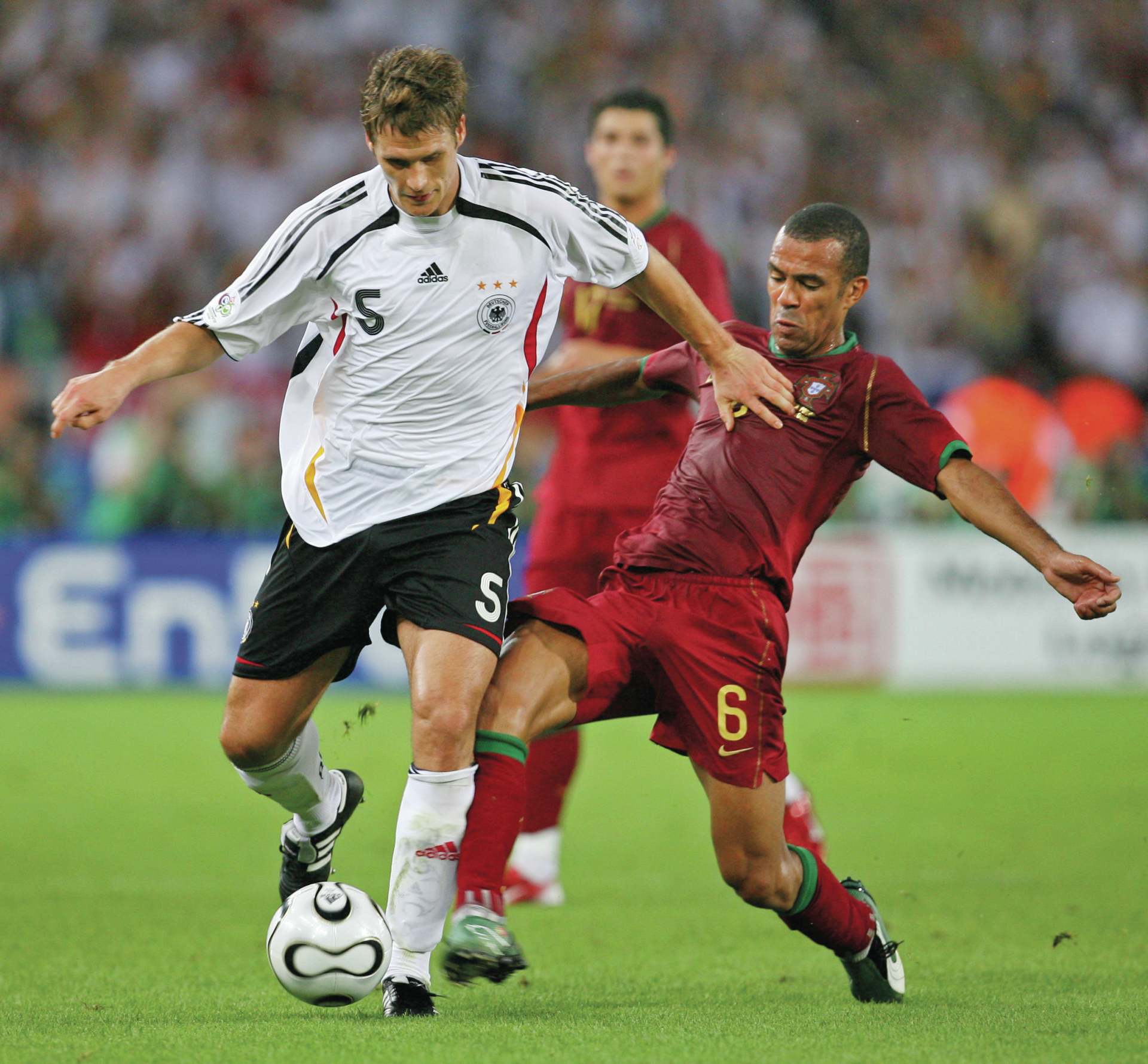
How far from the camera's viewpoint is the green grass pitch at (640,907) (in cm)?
376

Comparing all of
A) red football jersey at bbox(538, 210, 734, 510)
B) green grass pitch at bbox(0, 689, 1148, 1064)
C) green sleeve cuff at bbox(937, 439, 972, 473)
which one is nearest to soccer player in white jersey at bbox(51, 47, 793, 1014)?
green sleeve cuff at bbox(937, 439, 972, 473)

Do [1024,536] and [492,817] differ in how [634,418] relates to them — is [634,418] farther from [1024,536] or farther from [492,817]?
[492,817]

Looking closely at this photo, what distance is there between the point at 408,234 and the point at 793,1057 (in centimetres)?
220

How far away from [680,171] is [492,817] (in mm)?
12521

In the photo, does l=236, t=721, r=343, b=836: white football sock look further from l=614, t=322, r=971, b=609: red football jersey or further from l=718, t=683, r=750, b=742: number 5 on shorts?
l=718, t=683, r=750, b=742: number 5 on shorts

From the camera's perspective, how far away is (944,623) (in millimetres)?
13109

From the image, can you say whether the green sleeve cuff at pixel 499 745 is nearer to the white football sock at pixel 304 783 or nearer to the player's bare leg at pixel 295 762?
the player's bare leg at pixel 295 762

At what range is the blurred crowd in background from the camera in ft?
45.6

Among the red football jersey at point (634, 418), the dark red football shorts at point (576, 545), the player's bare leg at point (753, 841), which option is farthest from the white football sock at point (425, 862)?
the red football jersey at point (634, 418)

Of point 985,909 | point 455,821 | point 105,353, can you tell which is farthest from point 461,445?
point 105,353

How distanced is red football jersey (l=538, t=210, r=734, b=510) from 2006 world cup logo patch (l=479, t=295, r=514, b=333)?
5.62 ft

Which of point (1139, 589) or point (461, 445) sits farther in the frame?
point (1139, 589)

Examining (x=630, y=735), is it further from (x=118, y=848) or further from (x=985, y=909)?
(x=985, y=909)

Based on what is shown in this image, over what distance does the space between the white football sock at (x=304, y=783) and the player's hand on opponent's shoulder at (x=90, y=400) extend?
1.24 metres
